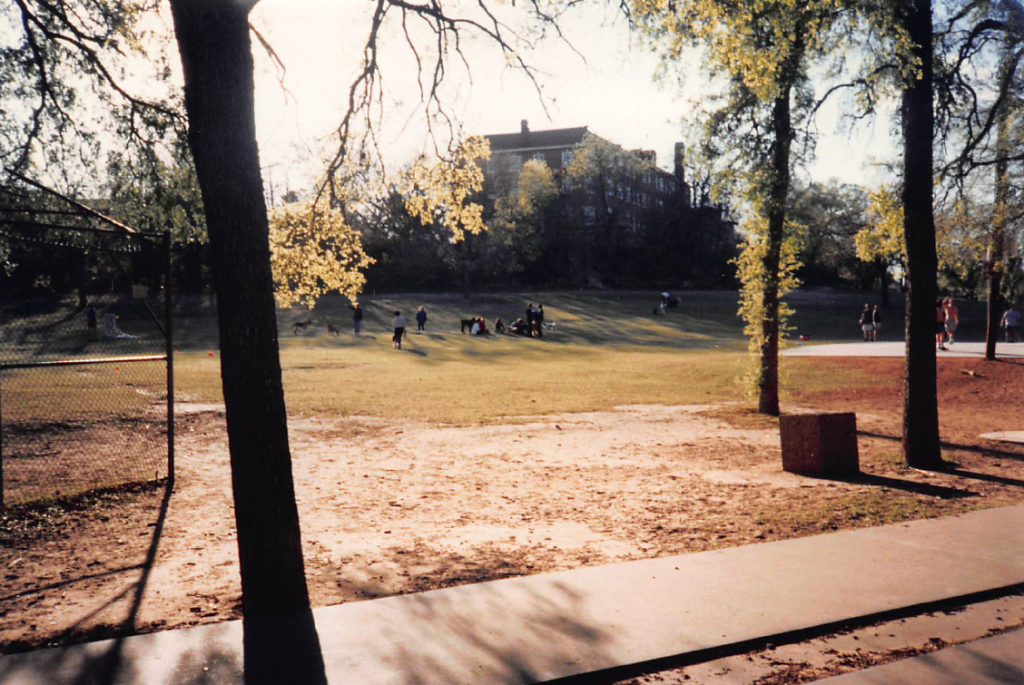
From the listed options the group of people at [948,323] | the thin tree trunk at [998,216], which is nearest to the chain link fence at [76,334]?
the thin tree trunk at [998,216]

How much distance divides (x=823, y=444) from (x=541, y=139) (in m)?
79.4

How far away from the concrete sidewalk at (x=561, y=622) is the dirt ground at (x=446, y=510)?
24.4 inches

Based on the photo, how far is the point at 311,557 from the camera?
6727 mm

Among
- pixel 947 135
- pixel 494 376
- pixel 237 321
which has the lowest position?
pixel 494 376

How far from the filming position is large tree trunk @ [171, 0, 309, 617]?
5.03 metres

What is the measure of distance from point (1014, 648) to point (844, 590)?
108cm

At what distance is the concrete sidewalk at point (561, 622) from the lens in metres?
4.16

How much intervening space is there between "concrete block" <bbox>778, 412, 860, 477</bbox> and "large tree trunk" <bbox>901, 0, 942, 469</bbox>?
0.92 meters

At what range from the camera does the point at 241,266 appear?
16.5ft

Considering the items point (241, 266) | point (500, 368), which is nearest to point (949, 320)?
point (500, 368)

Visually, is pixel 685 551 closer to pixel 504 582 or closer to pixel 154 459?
pixel 504 582

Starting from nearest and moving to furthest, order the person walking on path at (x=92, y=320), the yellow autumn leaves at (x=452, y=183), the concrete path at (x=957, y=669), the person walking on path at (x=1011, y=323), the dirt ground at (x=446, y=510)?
the concrete path at (x=957, y=669), the dirt ground at (x=446, y=510), the yellow autumn leaves at (x=452, y=183), the person walking on path at (x=92, y=320), the person walking on path at (x=1011, y=323)

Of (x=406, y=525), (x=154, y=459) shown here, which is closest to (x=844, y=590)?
(x=406, y=525)

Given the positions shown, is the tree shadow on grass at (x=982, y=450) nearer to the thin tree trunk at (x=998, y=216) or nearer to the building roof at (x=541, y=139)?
the thin tree trunk at (x=998, y=216)
